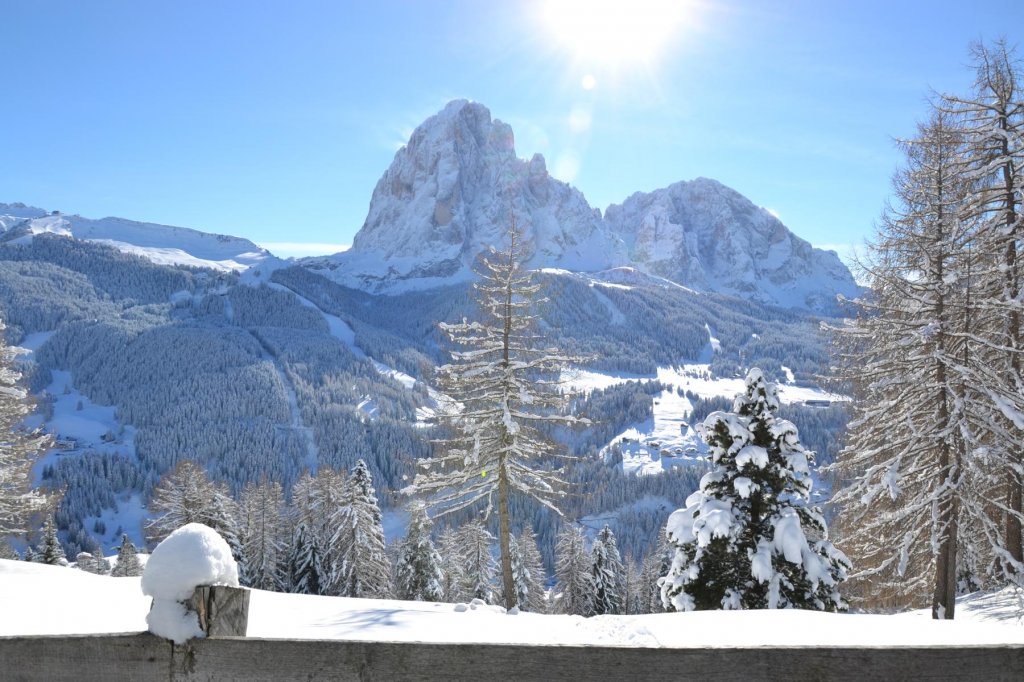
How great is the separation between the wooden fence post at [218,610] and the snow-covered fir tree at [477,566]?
3243 cm

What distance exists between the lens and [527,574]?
38.6m

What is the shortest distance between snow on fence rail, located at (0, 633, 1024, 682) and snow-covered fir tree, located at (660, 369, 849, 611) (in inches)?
406

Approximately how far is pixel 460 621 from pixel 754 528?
6908 millimetres

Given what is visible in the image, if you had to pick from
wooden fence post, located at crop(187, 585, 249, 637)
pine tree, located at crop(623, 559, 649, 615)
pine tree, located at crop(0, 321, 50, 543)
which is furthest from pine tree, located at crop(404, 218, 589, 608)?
pine tree, located at crop(623, 559, 649, 615)

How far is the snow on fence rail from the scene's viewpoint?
179cm

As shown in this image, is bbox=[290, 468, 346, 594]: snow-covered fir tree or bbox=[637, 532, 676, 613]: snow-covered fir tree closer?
bbox=[290, 468, 346, 594]: snow-covered fir tree

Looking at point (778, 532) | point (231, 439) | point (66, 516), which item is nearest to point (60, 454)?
point (231, 439)

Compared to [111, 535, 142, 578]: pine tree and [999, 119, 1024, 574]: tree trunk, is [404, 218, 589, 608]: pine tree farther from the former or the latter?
[111, 535, 142, 578]: pine tree

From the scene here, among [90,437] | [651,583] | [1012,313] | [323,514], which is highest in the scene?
[1012,313]

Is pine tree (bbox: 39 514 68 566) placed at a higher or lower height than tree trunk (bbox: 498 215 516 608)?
lower

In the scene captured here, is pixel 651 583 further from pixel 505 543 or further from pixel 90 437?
pixel 90 437

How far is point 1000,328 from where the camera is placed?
1199 centimetres

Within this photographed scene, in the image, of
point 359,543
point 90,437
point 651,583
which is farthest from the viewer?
point 90,437

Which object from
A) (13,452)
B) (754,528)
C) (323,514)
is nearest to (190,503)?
(323,514)
